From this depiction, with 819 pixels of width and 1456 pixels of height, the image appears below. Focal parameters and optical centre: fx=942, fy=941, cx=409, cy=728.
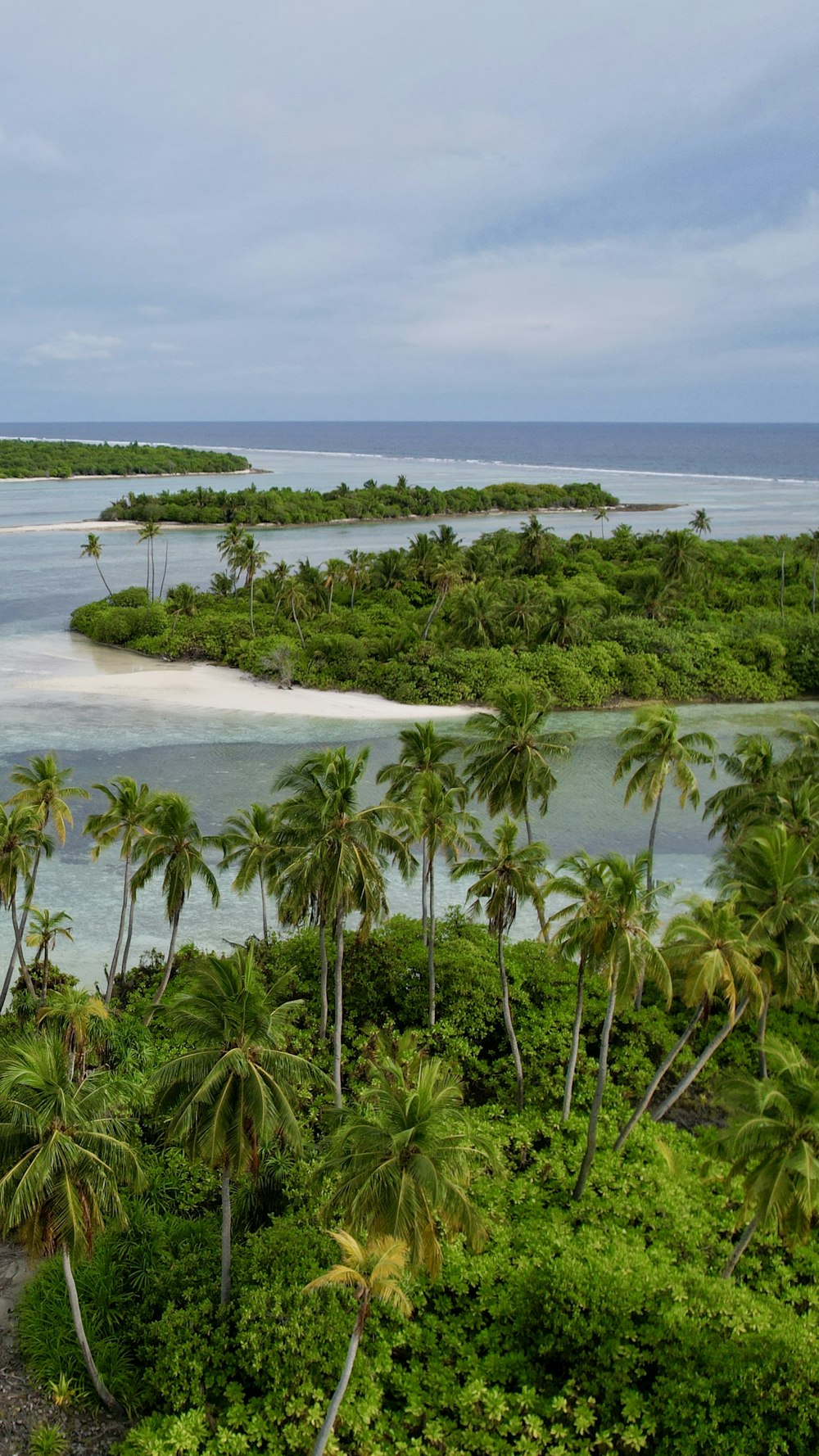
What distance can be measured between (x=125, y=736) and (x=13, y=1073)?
41.1 metres

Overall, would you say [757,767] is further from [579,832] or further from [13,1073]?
[13,1073]

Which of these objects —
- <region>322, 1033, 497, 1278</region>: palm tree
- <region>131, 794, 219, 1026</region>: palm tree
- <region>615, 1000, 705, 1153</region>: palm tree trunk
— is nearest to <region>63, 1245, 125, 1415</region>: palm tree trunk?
<region>322, 1033, 497, 1278</region>: palm tree

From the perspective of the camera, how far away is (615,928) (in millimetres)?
21250

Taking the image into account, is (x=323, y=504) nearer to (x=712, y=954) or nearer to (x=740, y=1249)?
(x=712, y=954)

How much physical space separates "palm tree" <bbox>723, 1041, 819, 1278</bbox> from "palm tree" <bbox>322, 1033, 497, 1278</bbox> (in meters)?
5.25

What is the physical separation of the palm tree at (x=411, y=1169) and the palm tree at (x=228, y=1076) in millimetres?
1446

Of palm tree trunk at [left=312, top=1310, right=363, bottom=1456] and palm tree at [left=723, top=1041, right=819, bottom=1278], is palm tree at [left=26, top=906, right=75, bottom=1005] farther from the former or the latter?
palm tree at [left=723, top=1041, right=819, bottom=1278]

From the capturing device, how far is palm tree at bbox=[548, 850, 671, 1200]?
2119cm

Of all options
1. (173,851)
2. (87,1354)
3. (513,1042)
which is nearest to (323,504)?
(173,851)

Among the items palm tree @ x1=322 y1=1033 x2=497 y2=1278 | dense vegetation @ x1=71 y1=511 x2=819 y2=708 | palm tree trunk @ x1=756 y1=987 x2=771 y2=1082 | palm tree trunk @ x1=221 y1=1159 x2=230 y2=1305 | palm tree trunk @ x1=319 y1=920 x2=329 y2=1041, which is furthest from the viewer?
dense vegetation @ x1=71 y1=511 x2=819 y2=708

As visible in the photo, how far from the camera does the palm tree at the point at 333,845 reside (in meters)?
23.3

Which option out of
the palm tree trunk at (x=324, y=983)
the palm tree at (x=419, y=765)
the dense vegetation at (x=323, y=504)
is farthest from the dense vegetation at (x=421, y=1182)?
the dense vegetation at (x=323, y=504)

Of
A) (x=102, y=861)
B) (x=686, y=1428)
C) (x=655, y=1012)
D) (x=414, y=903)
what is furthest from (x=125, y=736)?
(x=686, y=1428)

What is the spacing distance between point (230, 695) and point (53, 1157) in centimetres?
4976
